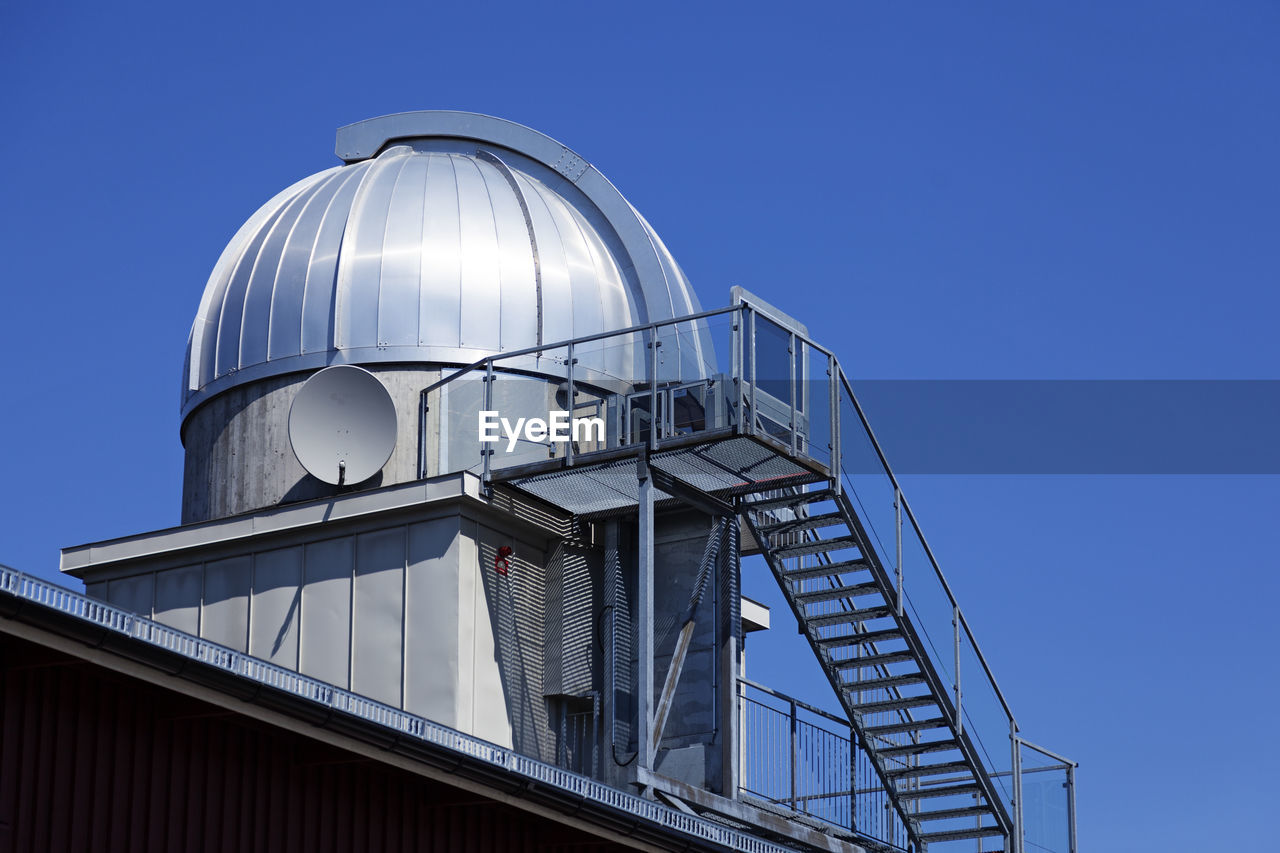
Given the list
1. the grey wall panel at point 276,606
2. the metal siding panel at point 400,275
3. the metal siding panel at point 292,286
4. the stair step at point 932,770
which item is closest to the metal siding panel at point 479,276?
the metal siding panel at point 400,275

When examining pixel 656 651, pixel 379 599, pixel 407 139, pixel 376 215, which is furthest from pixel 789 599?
pixel 407 139

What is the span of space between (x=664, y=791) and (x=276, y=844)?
7.38 meters

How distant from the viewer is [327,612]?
22.7 metres

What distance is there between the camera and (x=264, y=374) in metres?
24.8

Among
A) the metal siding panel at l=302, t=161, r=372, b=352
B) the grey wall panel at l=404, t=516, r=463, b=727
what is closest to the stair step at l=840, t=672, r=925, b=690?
the grey wall panel at l=404, t=516, r=463, b=727

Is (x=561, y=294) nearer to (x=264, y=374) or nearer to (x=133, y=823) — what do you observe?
(x=264, y=374)

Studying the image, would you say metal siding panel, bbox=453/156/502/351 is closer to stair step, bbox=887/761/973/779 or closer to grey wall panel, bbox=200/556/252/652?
grey wall panel, bbox=200/556/252/652

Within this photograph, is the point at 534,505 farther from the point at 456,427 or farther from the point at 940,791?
the point at 940,791

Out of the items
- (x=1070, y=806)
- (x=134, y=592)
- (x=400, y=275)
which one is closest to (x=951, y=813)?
(x=1070, y=806)

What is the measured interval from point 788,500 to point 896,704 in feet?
10.5

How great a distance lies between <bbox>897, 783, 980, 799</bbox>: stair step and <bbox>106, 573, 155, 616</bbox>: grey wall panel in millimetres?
10166

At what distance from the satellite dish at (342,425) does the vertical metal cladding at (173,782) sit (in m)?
8.09
